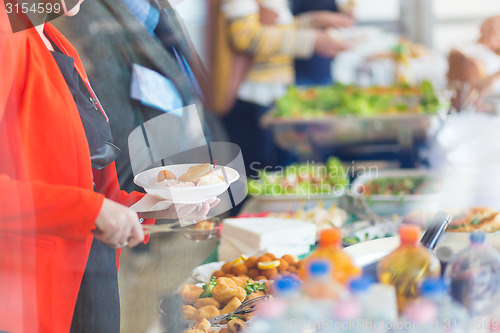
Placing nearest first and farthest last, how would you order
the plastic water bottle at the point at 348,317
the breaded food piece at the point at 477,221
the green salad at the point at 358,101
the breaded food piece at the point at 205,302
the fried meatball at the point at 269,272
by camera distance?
the plastic water bottle at the point at 348,317 < the breaded food piece at the point at 205,302 < the fried meatball at the point at 269,272 < the breaded food piece at the point at 477,221 < the green salad at the point at 358,101

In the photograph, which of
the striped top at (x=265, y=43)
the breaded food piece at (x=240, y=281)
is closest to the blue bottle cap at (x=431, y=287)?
the breaded food piece at (x=240, y=281)

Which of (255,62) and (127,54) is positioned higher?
(127,54)

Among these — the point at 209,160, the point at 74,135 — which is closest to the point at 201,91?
the point at 209,160

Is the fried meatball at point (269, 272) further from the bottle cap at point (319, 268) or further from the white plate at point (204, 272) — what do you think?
the bottle cap at point (319, 268)

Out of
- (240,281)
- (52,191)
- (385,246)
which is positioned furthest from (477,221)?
(52,191)

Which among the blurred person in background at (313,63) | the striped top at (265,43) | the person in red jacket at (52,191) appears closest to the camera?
the person in red jacket at (52,191)

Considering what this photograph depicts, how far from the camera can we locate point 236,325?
27.8 inches

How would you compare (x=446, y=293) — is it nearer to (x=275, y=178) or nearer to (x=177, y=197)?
(x=177, y=197)

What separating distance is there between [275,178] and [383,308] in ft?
4.52

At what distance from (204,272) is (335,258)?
0.53m

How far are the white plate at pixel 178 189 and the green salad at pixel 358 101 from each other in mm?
1851

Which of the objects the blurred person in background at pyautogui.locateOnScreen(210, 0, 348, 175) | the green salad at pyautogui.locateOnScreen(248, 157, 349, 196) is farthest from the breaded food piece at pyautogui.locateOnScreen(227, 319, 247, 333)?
the blurred person in background at pyautogui.locateOnScreen(210, 0, 348, 175)

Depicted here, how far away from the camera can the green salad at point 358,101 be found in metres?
2.50

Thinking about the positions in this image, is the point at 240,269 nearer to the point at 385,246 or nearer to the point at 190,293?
the point at 190,293
